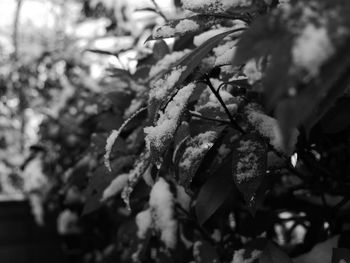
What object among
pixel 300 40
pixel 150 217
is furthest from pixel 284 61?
pixel 150 217

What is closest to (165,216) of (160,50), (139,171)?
(139,171)

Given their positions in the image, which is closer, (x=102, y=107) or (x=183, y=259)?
(x=183, y=259)

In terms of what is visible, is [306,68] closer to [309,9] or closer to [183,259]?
[309,9]

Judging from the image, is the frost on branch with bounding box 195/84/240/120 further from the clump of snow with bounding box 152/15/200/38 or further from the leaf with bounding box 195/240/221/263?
the leaf with bounding box 195/240/221/263

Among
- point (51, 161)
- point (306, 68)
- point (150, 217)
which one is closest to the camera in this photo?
point (306, 68)

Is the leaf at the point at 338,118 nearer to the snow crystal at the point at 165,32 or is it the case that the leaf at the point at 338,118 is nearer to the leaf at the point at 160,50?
the snow crystal at the point at 165,32

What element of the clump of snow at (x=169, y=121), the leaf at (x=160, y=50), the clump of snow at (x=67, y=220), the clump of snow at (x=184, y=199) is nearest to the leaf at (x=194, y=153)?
the clump of snow at (x=169, y=121)
